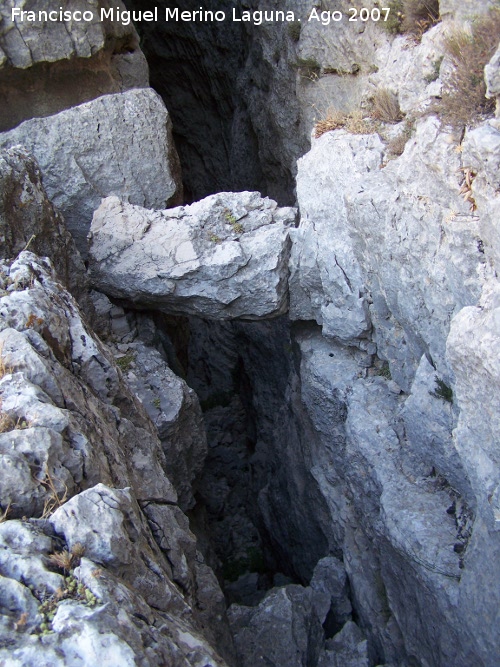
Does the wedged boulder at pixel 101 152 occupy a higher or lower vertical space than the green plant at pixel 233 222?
higher

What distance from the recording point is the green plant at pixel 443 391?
6922 mm

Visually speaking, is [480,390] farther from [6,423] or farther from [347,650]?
[347,650]

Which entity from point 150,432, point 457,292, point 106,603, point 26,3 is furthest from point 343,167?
point 106,603

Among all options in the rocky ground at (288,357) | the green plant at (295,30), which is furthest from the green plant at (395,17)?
the green plant at (295,30)

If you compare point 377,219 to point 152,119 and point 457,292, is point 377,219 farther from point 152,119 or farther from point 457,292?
point 152,119

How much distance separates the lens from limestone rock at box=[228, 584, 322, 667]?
331 inches

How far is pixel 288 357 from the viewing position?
13.1 m

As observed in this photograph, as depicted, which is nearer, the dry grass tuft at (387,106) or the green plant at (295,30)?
the dry grass tuft at (387,106)

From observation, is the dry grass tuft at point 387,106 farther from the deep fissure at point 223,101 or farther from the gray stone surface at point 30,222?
the gray stone surface at point 30,222

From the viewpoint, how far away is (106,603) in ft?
11.6

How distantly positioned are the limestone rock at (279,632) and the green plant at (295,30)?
358 inches

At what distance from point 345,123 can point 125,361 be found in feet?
14.6

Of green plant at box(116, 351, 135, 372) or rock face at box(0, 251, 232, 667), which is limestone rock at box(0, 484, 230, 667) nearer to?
rock face at box(0, 251, 232, 667)

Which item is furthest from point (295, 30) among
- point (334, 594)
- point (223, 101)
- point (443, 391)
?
point (334, 594)
